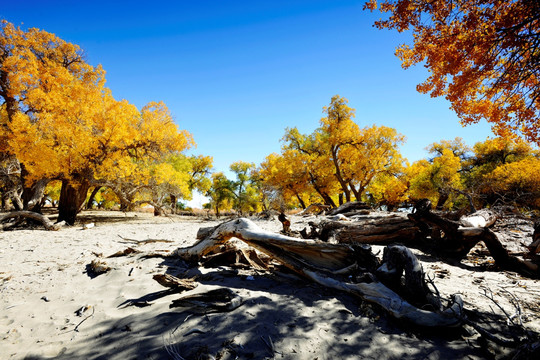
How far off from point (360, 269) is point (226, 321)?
6.31 feet

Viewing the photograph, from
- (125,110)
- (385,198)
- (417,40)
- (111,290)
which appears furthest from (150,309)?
(385,198)

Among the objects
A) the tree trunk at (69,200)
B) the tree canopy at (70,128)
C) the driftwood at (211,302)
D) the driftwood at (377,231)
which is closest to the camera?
the driftwood at (211,302)

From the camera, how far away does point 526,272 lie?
13.7 feet

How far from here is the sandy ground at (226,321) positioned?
210cm

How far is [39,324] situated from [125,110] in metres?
12.3

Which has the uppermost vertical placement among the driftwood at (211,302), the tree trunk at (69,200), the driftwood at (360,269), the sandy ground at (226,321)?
the tree trunk at (69,200)

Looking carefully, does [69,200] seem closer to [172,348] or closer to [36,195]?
[36,195]

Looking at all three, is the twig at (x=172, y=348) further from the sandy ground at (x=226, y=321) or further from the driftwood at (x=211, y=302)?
the driftwood at (x=211, y=302)

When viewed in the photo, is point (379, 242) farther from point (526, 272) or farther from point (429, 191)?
point (429, 191)

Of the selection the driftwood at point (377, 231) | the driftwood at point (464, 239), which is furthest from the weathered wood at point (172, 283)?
the driftwood at point (464, 239)

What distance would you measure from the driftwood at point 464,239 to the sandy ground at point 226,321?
0.40 m

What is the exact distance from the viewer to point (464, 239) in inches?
196

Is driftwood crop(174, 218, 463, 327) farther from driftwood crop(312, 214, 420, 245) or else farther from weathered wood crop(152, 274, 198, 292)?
driftwood crop(312, 214, 420, 245)

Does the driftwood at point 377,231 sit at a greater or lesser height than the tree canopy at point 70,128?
lesser
